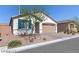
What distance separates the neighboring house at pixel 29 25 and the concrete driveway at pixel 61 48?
0.80 feet

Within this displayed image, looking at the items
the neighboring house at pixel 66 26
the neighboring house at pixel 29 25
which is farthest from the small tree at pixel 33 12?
the neighboring house at pixel 66 26

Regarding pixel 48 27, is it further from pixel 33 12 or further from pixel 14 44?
pixel 14 44

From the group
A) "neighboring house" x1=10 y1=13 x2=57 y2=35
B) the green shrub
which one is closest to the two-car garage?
"neighboring house" x1=10 y1=13 x2=57 y2=35

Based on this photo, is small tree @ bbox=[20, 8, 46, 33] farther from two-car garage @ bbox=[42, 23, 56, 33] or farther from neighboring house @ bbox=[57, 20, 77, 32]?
neighboring house @ bbox=[57, 20, 77, 32]

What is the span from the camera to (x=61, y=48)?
5273 mm

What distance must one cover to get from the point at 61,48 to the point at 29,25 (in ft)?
1.91

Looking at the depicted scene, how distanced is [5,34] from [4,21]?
199 millimetres

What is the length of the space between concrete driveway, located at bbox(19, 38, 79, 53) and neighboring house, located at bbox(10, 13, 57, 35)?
243 millimetres

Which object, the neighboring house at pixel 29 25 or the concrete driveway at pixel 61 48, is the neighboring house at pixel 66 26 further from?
the concrete driveway at pixel 61 48

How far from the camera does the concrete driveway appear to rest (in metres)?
5.24

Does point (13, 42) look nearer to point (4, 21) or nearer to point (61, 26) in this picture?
point (4, 21)

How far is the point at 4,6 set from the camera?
5246 millimetres

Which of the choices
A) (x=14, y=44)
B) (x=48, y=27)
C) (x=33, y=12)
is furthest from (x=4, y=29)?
(x=48, y=27)
